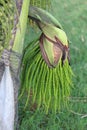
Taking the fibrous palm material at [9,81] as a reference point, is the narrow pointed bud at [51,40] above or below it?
above

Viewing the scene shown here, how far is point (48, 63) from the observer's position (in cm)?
209

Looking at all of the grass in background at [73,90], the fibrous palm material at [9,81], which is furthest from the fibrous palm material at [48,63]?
the grass in background at [73,90]

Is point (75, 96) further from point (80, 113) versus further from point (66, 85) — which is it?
point (66, 85)

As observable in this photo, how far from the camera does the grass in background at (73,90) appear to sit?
316 centimetres

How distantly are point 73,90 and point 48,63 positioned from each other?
156 cm

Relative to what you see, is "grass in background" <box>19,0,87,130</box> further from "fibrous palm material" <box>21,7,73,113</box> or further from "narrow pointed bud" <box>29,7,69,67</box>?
"narrow pointed bud" <box>29,7,69,67</box>

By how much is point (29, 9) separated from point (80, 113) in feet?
4.60

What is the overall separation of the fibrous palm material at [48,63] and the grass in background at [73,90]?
69 cm

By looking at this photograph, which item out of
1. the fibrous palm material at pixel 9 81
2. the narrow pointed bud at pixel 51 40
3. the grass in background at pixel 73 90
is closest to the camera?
the fibrous palm material at pixel 9 81

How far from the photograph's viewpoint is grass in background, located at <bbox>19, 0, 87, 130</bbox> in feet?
10.4

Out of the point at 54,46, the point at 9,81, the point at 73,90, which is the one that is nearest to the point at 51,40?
the point at 54,46

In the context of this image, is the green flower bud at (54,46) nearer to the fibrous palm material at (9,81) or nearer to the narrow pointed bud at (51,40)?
the narrow pointed bud at (51,40)

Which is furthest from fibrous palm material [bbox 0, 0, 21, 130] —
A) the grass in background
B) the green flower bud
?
the grass in background

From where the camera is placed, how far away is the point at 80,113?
3340 mm
